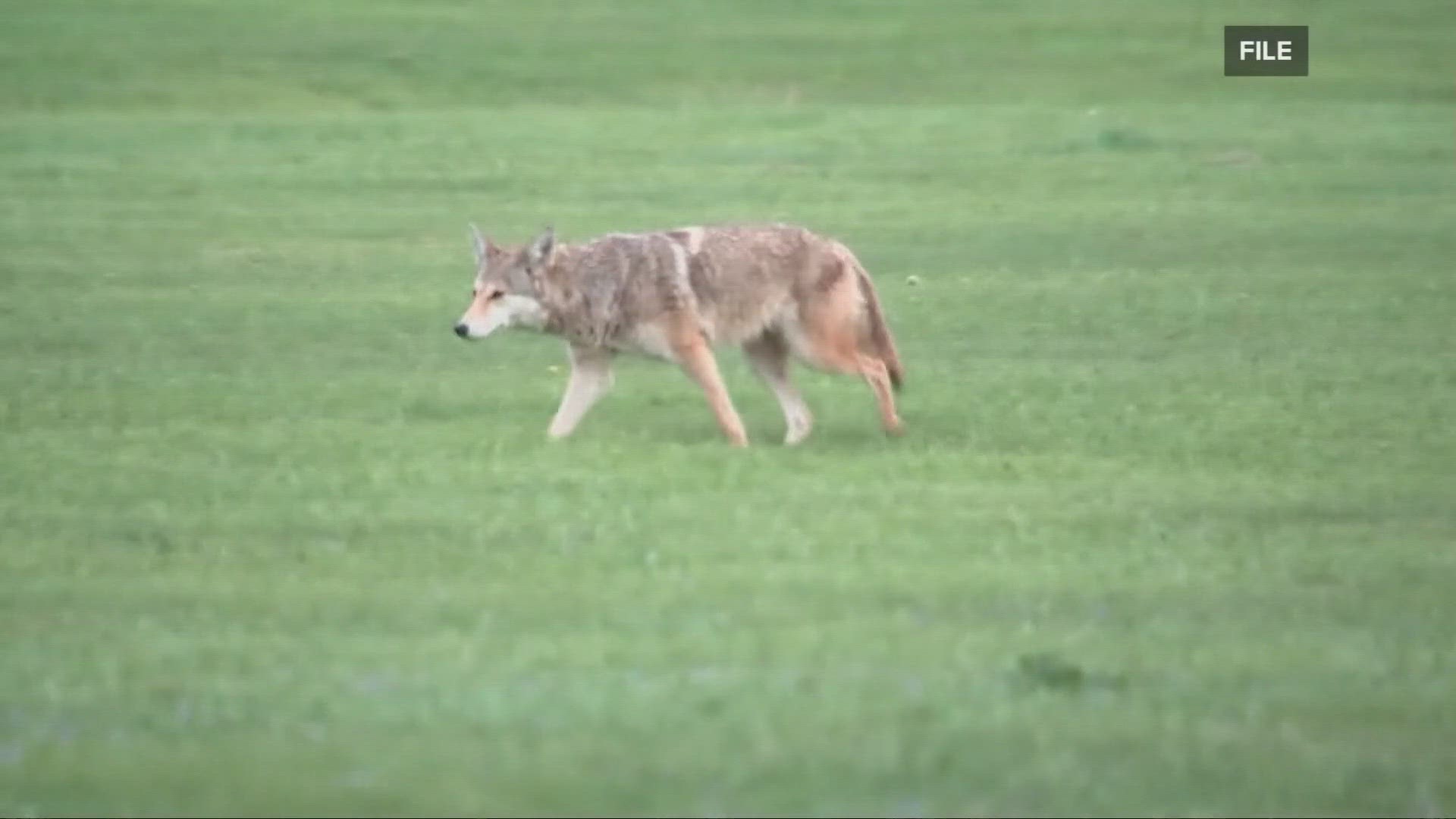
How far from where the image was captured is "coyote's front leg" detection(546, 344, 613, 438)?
46.2 ft

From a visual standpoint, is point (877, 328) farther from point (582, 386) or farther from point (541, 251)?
point (541, 251)

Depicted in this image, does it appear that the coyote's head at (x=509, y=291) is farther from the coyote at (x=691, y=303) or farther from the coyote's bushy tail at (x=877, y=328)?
the coyote's bushy tail at (x=877, y=328)

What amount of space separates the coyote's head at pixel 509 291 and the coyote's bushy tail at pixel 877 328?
1.55 metres

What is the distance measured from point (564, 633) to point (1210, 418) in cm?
625

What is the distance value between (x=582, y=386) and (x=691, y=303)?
679mm

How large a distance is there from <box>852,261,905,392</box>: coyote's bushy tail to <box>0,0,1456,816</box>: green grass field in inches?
15.0

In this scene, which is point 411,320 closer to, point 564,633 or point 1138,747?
point 564,633

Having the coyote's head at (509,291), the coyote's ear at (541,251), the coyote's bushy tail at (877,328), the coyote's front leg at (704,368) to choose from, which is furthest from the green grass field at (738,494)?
the coyote's ear at (541,251)

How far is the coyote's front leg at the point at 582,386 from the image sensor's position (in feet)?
46.2

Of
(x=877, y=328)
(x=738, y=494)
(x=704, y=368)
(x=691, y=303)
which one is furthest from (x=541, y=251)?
(x=738, y=494)

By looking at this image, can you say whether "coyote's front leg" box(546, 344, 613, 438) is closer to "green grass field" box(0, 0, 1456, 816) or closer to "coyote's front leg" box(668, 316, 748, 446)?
"green grass field" box(0, 0, 1456, 816)

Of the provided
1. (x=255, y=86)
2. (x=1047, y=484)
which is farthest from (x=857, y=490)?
(x=255, y=86)

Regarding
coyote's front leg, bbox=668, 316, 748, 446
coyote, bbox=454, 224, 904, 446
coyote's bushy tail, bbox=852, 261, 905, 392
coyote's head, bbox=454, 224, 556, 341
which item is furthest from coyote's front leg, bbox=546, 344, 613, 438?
coyote's bushy tail, bbox=852, 261, 905, 392

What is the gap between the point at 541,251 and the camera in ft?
46.6
